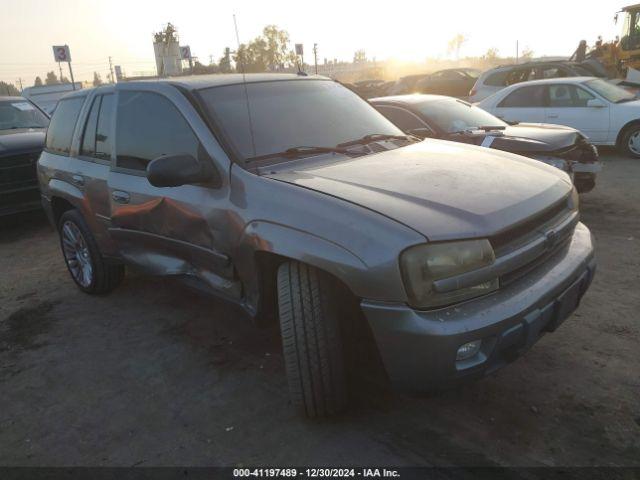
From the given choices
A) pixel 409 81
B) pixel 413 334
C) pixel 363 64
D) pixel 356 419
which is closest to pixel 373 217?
pixel 413 334

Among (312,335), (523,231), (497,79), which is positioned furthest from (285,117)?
(497,79)

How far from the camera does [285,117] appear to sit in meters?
3.31

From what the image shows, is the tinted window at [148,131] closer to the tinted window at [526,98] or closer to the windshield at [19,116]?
the windshield at [19,116]

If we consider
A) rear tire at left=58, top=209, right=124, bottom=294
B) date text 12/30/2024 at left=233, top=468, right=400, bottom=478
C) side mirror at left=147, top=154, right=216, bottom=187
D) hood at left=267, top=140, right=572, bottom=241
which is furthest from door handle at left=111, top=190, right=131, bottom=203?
date text 12/30/2024 at left=233, top=468, right=400, bottom=478

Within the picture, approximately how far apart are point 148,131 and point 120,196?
50 cm

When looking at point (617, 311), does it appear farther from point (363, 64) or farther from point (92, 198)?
point (363, 64)

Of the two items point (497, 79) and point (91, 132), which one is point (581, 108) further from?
point (91, 132)

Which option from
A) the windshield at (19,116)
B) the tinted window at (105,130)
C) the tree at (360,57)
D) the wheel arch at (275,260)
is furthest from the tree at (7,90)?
the tree at (360,57)

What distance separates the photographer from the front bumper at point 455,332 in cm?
216

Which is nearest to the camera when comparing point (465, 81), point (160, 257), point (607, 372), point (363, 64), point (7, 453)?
point (7, 453)

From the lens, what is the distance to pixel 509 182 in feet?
9.05

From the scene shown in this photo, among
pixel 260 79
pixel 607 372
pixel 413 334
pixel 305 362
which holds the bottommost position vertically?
pixel 607 372

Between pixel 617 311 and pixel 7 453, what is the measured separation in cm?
384

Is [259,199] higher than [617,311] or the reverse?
higher
